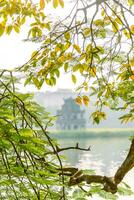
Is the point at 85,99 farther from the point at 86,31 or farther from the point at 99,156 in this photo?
the point at 99,156

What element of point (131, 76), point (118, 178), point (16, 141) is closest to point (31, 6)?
point (131, 76)

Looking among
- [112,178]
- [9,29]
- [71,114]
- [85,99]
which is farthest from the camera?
[71,114]

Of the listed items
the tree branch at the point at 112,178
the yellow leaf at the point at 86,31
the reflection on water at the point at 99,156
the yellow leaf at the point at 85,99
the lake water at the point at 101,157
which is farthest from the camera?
the reflection on water at the point at 99,156

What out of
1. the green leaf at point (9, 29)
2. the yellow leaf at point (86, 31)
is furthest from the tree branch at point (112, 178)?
the green leaf at point (9, 29)

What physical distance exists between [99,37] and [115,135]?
61.2 m

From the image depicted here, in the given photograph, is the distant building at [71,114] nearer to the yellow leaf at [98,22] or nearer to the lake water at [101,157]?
the lake water at [101,157]

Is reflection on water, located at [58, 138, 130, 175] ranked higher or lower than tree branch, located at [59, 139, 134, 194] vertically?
lower

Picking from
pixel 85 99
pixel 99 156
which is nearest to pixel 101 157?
pixel 99 156

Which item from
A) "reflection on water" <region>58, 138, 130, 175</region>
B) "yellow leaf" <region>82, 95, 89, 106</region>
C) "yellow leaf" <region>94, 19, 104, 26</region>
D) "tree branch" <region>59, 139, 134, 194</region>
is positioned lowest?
"reflection on water" <region>58, 138, 130, 175</region>

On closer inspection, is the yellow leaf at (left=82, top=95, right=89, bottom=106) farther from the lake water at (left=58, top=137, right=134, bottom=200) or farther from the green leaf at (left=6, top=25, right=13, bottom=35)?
the lake water at (left=58, top=137, right=134, bottom=200)

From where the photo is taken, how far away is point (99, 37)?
3170 mm

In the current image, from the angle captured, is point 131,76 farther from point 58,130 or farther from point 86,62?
point 58,130

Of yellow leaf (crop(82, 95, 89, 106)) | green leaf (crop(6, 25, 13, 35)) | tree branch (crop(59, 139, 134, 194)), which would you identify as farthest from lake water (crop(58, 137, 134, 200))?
green leaf (crop(6, 25, 13, 35))

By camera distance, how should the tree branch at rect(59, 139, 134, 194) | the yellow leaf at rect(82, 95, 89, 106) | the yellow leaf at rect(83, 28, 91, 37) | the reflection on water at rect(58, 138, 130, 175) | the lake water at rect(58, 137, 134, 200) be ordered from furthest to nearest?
the reflection on water at rect(58, 138, 130, 175) < the lake water at rect(58, 137, 134, 200) < the yellow leaf at rect(82, 95, 89, 106) < the yellow leaf at rect(83, 28, 91, 37) < the tree branch at rect(59, 139, 134, 194)
